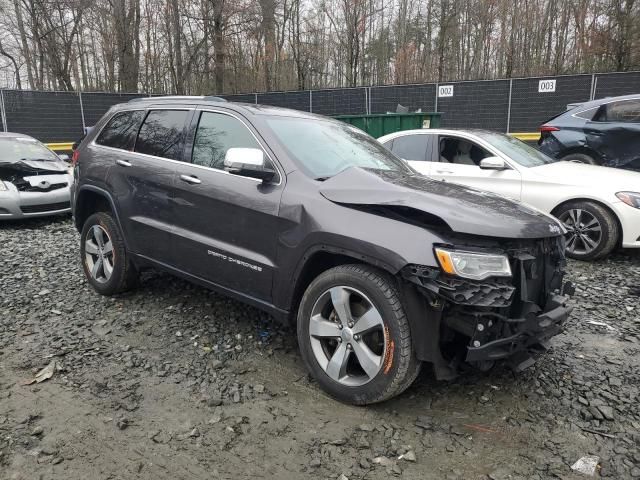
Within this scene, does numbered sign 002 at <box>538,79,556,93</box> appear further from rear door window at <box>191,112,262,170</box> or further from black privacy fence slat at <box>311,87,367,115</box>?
rear door window at <box>191,112,262,170</box>

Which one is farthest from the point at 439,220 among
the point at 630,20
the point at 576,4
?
the point at 576,4

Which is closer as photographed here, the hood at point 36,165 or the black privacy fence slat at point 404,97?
the hood at point 36,165

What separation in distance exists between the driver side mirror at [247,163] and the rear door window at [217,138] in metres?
0.31

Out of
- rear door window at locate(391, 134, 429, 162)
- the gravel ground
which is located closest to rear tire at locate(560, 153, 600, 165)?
rear door window at locate(391, 134, 429, 162)

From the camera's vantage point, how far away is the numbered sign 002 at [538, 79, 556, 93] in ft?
42.5

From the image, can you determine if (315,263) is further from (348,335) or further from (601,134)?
(601,134)

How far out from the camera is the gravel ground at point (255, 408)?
238 cm

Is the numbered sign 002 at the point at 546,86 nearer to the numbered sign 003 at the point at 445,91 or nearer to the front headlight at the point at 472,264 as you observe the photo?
the numbered sign 003 at the point at 445,91

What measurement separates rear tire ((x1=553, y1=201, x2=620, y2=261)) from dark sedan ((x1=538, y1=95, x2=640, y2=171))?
3036mm

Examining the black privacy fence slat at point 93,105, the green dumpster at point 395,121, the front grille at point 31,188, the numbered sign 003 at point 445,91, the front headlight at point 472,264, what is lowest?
the front grille at point 31,188

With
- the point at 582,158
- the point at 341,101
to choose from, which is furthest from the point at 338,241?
the point at 341,101

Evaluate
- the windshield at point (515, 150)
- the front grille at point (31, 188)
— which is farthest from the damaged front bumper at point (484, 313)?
Result: the front grille at point (31, 188)

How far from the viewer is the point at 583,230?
5605 mm

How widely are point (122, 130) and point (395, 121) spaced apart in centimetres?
712
